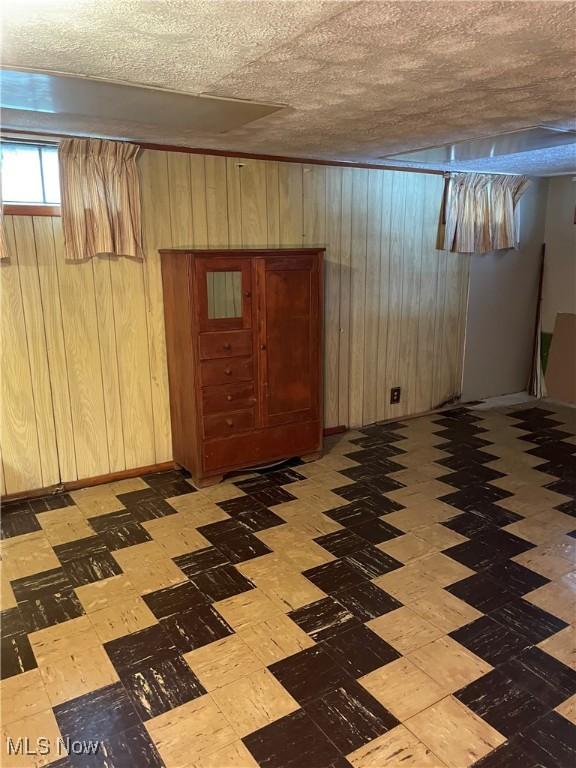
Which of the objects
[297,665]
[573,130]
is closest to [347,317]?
[573,130]

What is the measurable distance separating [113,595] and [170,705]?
28.6 inches

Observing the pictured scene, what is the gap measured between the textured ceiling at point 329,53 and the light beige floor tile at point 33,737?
210cm

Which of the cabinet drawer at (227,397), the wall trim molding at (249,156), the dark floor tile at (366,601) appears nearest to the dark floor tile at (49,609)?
the dark floor tile at (366,601)

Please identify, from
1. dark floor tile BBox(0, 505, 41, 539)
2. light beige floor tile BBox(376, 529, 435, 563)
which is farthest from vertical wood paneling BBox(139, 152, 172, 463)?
light beige floor tile BBox(376, 529, 435, 563)

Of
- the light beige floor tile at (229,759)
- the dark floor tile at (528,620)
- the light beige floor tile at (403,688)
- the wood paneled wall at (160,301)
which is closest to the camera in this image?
the light beige floor tile at (229,759)

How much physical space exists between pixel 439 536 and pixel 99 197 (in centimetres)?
271

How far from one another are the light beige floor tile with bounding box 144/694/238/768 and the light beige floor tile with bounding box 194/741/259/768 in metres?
0.01

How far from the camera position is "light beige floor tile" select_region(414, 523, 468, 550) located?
9.69 feet

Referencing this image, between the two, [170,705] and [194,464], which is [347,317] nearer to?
[194,464]

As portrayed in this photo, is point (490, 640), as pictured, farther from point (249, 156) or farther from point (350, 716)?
point (249, 156)

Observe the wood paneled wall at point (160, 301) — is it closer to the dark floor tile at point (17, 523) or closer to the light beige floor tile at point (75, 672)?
the dark floor tile at point (17, 523)

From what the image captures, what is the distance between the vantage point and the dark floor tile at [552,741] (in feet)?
5.66

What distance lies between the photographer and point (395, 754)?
1742mm

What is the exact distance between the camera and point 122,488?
12.0ft
